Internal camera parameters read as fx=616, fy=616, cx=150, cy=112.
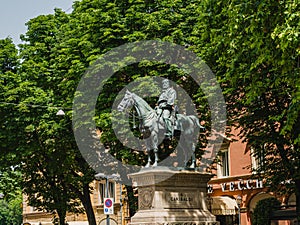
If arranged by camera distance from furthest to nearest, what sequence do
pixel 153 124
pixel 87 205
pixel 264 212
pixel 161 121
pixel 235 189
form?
pixel 235 189
pixel 87 205
pixel 264 212
pixel 161 121
pixel 153 124

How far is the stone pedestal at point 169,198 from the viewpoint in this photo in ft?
64.0

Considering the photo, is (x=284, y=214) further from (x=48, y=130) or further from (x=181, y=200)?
(x=48, y=130)

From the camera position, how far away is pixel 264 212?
103 feet

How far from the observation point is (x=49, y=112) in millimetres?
30859

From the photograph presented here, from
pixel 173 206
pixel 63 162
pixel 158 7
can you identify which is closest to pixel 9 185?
pixel 63 162

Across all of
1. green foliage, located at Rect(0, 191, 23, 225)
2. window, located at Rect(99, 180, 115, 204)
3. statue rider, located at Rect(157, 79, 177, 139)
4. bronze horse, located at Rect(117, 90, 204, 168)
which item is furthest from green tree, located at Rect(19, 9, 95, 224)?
green foliage, located at Rect(0, 191, 23, 225)

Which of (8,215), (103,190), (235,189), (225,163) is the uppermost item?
(8,215)

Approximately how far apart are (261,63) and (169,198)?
523cm

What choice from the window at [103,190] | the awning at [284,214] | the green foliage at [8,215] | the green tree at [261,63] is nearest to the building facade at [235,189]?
the awning at [284,214]

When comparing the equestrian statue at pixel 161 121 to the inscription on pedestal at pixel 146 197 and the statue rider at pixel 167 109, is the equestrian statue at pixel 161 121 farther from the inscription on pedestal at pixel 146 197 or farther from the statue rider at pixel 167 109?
the inscription on pedestal at pixel 146 197

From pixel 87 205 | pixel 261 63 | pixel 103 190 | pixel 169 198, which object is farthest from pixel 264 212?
pixel 103 190

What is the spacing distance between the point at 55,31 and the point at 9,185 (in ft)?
39.2

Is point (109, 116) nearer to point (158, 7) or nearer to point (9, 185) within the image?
point (158, 7)

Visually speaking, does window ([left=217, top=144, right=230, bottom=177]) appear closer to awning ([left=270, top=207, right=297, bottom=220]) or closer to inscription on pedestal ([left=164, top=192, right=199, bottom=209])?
awning ([left=270, top=207, right=297, bottom=220])
